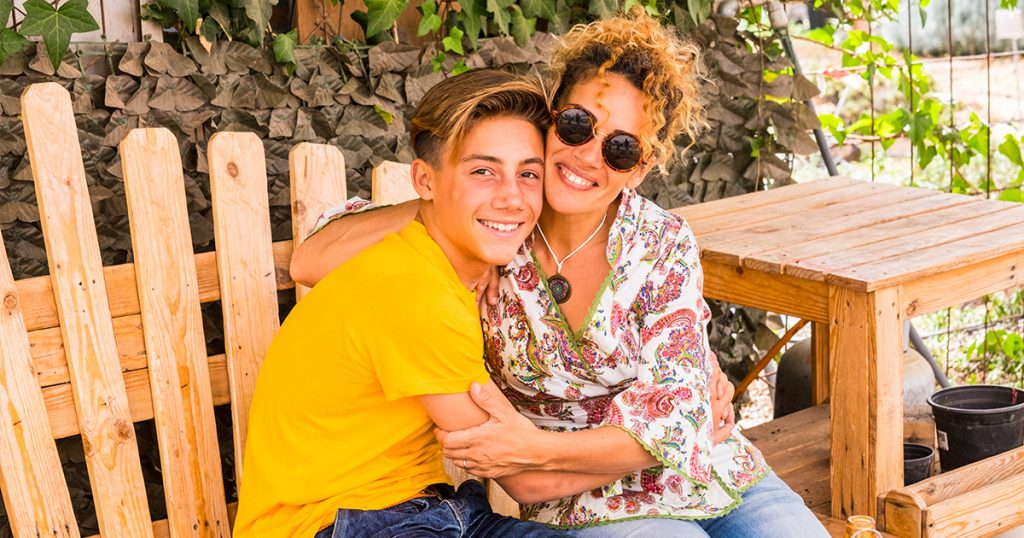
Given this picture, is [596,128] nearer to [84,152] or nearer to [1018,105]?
[84,152]

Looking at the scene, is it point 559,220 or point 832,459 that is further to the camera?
point 832,459

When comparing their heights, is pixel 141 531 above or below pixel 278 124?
below

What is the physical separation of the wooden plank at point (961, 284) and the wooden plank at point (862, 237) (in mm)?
214

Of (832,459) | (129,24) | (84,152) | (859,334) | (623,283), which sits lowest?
(832,459)

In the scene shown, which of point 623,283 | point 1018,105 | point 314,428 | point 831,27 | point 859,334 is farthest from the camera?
point 1018,105

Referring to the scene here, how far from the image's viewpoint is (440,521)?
2.09 m

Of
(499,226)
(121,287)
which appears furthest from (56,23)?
(499,226)

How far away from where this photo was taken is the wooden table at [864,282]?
2.58 meters

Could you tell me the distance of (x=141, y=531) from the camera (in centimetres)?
238

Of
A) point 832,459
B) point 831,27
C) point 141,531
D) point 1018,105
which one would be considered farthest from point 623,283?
point 1018,105

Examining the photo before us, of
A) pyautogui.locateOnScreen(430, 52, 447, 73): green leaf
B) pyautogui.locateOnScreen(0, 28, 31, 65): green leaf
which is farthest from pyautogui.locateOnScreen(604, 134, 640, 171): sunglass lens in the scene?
pyautogui.locateOnScreen(0, 28, 31, 65): green leaf

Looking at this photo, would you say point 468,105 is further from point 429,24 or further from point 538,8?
point 538,8

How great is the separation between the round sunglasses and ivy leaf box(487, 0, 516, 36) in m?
1.17

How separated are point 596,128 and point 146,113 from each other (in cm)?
123
